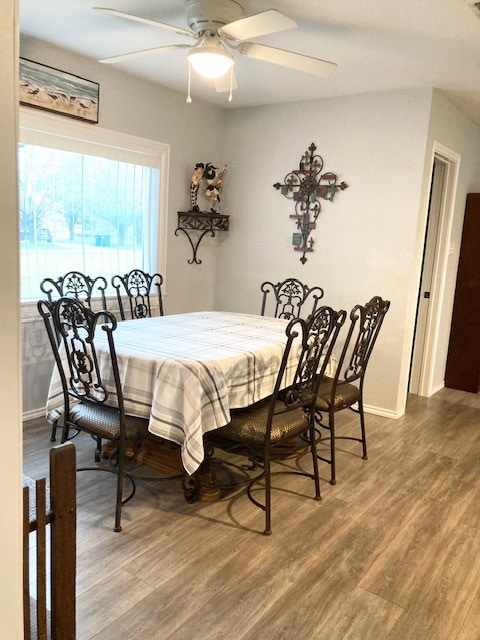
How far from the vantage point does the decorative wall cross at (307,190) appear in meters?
4.22

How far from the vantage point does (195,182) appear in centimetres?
447

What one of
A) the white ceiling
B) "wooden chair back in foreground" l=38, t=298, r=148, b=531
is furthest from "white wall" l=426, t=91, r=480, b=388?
"wooden chair back in foreground" l=38, t=298, r=148, b=531

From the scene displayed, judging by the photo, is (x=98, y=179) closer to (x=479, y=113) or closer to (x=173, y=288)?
(x=173, y=288)

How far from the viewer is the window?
3408 mm

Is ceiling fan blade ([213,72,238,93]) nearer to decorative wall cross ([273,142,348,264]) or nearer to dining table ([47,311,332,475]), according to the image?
decorative wall cross ([273,142,348,264])

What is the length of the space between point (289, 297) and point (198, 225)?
1.10 metres

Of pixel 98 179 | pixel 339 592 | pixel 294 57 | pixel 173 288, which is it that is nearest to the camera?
pixel 339 592

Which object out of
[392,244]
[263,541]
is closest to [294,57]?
[392,244]

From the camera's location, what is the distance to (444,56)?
3.04 meters

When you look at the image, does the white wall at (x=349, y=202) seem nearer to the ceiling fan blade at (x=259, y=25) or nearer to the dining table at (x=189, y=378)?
the dining table at (x=189, y=378)

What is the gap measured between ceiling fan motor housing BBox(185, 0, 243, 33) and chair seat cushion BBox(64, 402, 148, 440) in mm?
1984

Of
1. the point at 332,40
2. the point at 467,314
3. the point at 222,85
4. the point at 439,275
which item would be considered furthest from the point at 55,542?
the point at 467,314

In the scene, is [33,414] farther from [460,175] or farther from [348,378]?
[460,175]

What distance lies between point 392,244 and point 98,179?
91.0 inches
